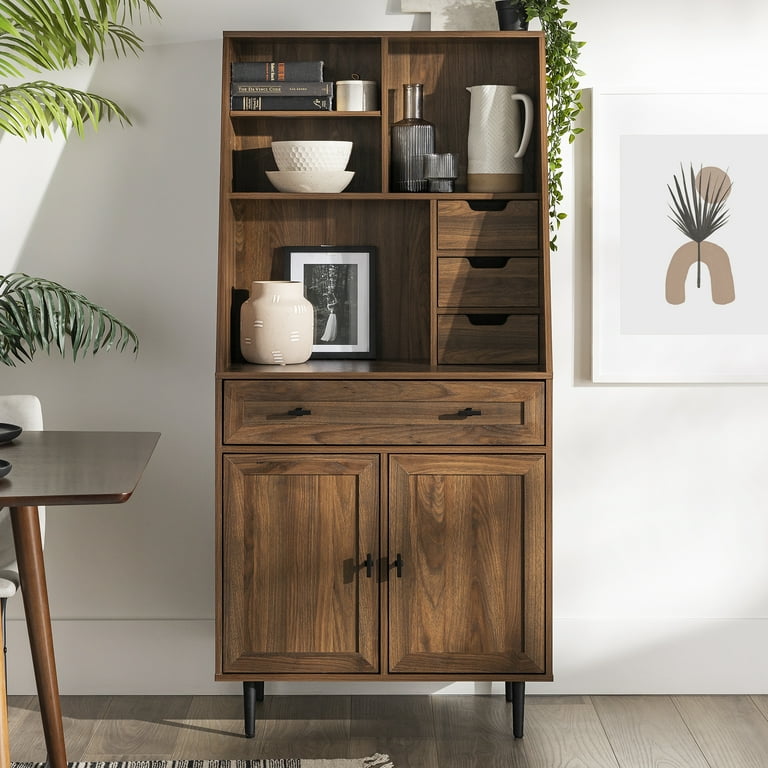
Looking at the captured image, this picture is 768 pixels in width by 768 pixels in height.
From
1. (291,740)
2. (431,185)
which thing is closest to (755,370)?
(431,185)

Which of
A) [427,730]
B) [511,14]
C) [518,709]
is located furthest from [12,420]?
[511,14]

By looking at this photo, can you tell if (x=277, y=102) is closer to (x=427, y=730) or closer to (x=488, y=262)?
(x=488, y=262)

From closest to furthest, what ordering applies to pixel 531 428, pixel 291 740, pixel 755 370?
pixel 531 428, pixel 291 740, pixel 755 370

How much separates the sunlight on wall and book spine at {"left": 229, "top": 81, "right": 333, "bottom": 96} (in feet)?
A: 1.64

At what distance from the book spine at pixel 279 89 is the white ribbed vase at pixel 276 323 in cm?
52

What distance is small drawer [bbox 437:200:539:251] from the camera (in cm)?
252

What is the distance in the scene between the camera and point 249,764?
2322 mm

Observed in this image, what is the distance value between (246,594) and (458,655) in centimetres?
57

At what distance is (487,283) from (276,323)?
0.60 metres

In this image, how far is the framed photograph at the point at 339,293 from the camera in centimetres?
264

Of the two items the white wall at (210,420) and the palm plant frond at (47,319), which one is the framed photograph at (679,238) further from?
the palm plant frond at (47,319)

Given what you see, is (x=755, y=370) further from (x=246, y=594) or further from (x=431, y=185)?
(x=246, y=594)

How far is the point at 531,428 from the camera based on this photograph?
2.30m

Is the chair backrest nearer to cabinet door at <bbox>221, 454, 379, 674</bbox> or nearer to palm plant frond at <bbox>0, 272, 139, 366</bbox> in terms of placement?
palm plant frond at <bbox>0, 272, 139, 366</bbox>
